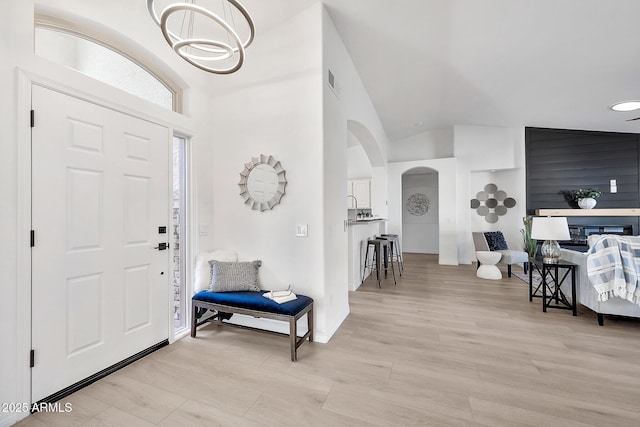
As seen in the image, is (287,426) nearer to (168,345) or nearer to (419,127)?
(168,345)

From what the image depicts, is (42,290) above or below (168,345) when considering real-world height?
above

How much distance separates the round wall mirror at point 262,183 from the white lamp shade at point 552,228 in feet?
10.8

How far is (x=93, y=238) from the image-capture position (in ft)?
7.05

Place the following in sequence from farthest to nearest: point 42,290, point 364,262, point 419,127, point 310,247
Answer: point 419,127 → point 364,262 → point 310,247 → point 42,290

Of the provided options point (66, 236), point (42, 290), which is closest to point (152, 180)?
point (66, 236)

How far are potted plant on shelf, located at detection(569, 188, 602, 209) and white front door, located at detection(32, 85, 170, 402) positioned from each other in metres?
7.80

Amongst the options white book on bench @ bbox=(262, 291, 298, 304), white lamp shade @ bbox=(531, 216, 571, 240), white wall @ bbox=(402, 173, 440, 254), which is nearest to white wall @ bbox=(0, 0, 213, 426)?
white book on bench @ bbox=(262, 291, 298, 304)

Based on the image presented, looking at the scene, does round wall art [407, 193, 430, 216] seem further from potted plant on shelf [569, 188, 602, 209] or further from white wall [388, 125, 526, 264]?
potted plant on shelf [569, 188, 602, 209]

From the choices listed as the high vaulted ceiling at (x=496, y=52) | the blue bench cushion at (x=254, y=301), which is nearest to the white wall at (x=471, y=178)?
the high vaulted ceiling at (x=496, y=52)

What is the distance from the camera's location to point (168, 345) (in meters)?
2.70

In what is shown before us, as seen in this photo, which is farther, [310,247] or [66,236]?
[310,247]

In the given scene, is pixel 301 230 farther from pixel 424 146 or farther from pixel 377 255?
pixel 424 146

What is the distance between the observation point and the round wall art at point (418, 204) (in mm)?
8594

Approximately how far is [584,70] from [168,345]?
238 inches
